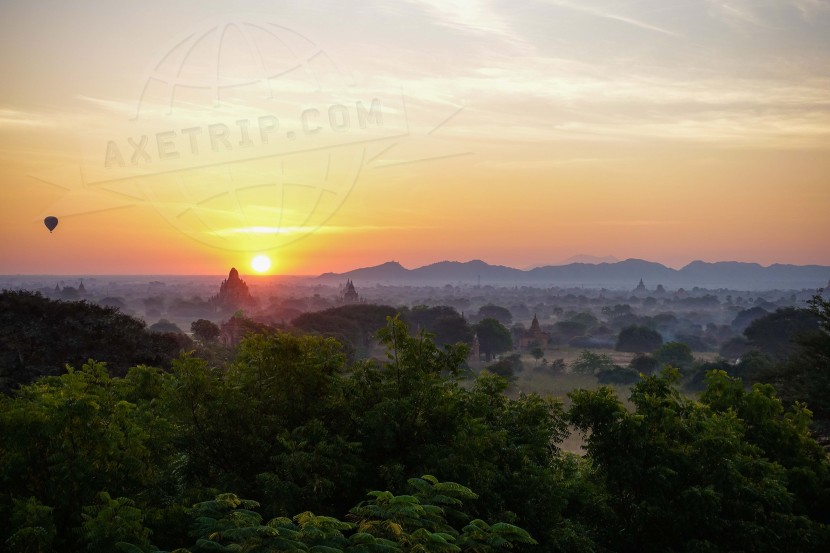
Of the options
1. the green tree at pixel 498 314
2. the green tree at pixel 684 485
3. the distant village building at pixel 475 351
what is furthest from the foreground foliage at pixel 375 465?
the green tree at pixel 498 314

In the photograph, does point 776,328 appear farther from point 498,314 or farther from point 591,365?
point 498,314

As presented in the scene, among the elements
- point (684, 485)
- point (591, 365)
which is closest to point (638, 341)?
point (591, 365)

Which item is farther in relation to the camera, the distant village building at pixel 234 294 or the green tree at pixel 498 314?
the green tree at pixel 498 314

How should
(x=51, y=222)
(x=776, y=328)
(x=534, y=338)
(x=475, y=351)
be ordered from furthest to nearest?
(x=534, y=338) → (x=475, y=351) → (x=776, y=328) → (x=51, y=222)

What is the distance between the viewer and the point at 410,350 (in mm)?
13938

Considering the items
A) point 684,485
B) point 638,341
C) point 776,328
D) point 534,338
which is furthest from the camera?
point 534,338

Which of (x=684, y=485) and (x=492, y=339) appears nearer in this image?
(x=684, y=485)

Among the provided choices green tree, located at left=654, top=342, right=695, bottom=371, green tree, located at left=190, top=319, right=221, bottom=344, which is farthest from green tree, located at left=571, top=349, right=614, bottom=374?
green tree, located at left=190, top=319, right=221, bottom=344

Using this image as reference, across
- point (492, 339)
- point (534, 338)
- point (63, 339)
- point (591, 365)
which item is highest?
point (63, 339)

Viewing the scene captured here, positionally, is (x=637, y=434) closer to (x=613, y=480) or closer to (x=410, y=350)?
(x=613, y=480)

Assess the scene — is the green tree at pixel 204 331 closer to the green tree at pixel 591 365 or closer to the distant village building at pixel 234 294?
the green tree at pixel 591 365

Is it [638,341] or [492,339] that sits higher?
[492,339]

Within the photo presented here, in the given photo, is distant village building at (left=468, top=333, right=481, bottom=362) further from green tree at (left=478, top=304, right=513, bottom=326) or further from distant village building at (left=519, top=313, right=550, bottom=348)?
green tree at (left=478, top=304, right=513, bottom=326)

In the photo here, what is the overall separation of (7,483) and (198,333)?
199 feet
